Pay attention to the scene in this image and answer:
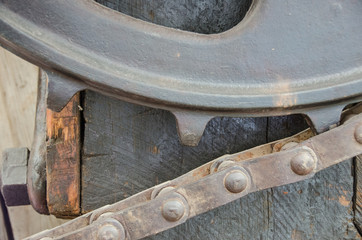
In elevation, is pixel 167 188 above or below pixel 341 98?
below

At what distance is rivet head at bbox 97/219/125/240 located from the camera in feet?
2.08

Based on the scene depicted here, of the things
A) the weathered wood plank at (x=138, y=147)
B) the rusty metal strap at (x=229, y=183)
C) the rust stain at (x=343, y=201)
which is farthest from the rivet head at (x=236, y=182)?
the rust stain at (x=343, y=201)

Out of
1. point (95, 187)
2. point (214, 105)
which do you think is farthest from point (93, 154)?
point (214, 105)

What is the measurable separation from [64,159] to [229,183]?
0.31m

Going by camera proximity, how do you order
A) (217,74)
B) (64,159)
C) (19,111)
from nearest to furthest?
(217,74)
(64,159)
(19,111)

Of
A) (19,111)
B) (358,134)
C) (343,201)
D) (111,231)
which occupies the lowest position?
(19,111)

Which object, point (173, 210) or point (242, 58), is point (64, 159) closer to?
point (173, 210)

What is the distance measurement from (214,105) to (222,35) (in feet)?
0.35

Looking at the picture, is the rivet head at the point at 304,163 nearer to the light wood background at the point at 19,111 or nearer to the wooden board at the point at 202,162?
the wooden board at the point at 202,162

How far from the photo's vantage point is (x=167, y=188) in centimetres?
67

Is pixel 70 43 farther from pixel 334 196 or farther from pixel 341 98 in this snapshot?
pixel 334 196

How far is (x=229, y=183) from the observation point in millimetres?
627

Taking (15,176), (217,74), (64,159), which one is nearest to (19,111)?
(15,176)

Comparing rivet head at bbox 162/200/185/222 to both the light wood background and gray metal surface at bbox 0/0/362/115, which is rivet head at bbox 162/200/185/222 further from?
the light wood background
